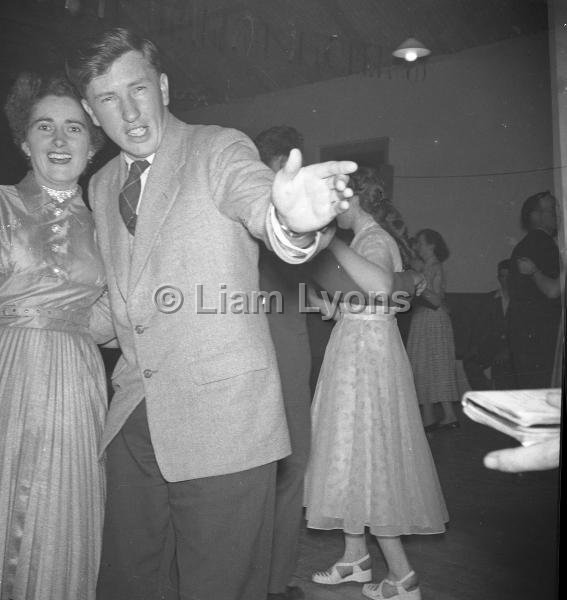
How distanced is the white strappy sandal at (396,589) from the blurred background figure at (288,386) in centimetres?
14

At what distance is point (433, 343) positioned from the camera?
4.72ft

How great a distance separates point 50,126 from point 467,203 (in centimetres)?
87

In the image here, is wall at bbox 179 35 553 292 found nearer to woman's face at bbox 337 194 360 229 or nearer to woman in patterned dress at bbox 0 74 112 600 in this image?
woman's face at bbox 337 194 360 229

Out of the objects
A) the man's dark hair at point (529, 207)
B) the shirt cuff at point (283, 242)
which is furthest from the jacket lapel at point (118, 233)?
the man's dark hair at point (529, 207)

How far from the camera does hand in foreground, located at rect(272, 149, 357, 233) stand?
98 cm

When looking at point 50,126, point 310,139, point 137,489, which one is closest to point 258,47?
point 310,139

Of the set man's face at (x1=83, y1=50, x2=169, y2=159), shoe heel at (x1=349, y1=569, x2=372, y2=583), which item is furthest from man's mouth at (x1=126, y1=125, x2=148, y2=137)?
shoe heel at (x1=349, y1=569, x2=372, y2=583)

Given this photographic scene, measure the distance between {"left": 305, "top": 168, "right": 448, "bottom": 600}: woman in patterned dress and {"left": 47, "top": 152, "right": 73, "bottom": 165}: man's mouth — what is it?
0.59 metres

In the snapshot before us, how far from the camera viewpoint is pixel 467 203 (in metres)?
1.44

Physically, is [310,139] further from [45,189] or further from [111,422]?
[111,422]

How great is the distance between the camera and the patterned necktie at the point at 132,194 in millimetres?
1359

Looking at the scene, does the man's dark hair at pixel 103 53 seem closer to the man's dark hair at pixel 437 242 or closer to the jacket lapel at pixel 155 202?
the jacket lapel at pixel 155 202

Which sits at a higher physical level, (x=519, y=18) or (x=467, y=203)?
(x=519, y=18)

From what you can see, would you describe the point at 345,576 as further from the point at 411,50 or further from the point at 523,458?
the point at 411,50
